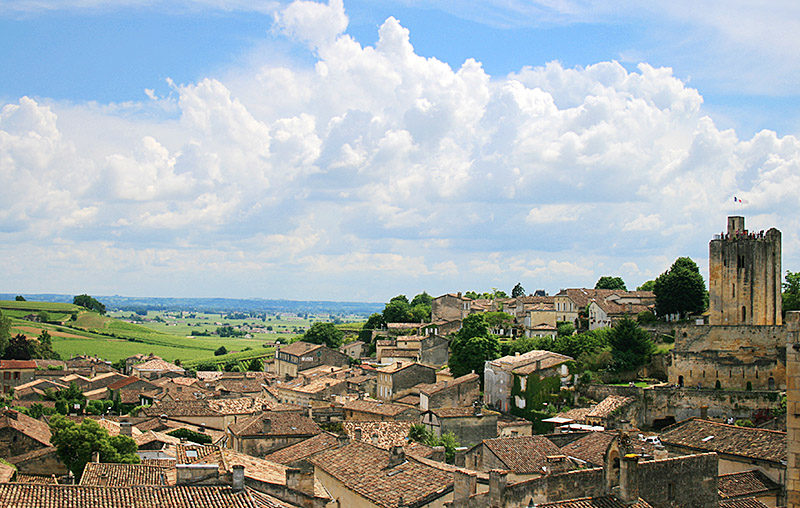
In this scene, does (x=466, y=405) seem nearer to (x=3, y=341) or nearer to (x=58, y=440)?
(x=58, y=440)

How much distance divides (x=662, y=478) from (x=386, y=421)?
122 feet

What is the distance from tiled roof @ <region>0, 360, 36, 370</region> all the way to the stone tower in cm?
7270

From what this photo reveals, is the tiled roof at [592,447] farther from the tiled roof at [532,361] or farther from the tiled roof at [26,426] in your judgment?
the tiled roof at [26,426]

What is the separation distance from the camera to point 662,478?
73.8ft

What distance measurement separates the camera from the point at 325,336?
114812 mm

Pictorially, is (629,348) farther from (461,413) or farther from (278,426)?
(278,426)

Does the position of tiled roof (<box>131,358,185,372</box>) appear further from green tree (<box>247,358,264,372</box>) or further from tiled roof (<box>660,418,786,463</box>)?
tiled roof (<box>660,418,786,463</box>)

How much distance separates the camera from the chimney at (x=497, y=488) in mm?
24109

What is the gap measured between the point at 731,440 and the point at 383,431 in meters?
23.5

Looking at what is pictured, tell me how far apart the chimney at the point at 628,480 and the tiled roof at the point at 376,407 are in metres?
38.5

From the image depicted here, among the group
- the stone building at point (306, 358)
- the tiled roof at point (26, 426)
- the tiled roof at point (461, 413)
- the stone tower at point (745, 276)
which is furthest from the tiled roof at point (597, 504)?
the stone building at point (306, 358)

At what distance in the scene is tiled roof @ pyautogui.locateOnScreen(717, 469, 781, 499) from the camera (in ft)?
99.3

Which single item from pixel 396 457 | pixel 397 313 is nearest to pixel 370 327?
pixel 397 313

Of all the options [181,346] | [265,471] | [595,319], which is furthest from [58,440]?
[181,346]
